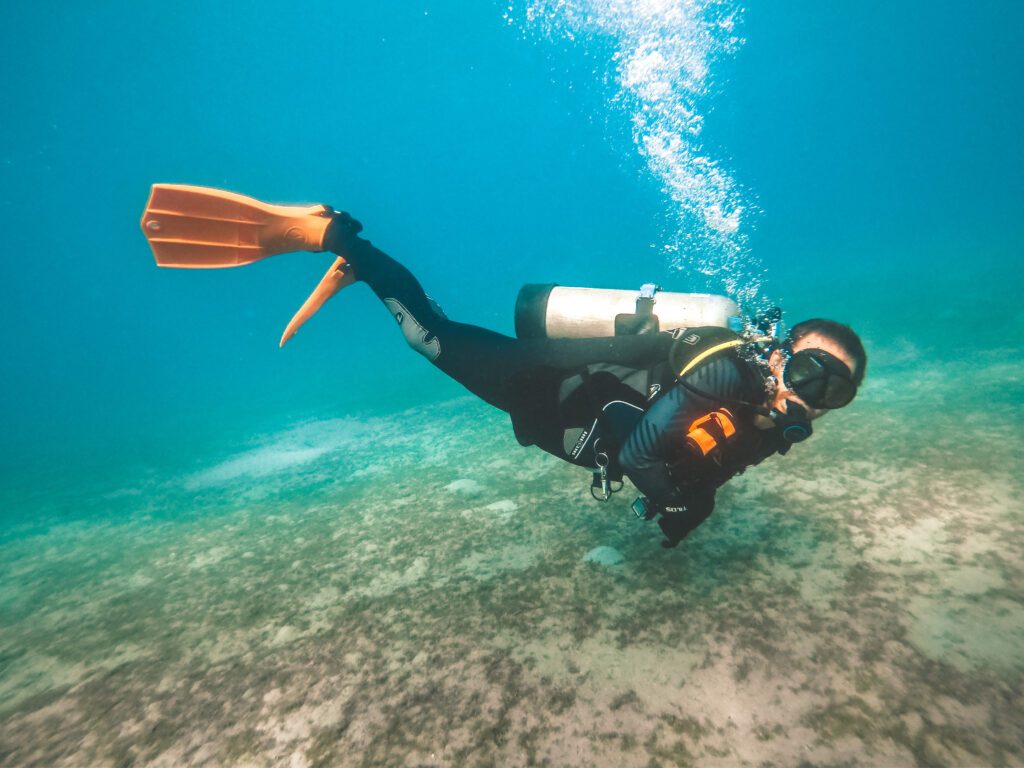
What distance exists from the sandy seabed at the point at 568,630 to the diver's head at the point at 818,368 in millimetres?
1155

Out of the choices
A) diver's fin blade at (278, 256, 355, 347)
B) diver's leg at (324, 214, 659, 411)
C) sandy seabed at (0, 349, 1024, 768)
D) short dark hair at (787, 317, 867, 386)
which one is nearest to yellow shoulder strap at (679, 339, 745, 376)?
short dark hair at (787, 317, 867, 386)

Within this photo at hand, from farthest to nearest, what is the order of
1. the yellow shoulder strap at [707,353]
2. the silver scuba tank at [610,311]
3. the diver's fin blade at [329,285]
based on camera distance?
1. the diver's fin blade at [329,285]
2. the silver scuba tank at [610,311]
3. the yellow shoulder strap at [707,353]

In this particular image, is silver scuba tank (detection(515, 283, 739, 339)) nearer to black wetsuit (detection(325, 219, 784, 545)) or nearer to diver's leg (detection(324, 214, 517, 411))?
black wetsuit (detection(325, 219, 784, 545))

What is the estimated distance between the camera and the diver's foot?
12.6 ft

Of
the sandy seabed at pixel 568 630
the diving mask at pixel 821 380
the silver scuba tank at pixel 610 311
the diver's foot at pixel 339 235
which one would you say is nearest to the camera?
the sandy seabed at pixel 568 630

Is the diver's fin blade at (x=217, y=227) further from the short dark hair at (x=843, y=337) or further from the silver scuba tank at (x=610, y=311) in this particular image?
the short dark hair at (x=843, y=337)

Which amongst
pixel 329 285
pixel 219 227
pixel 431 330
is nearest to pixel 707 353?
pixel 431 330

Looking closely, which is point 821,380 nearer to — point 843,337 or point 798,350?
point 798,350

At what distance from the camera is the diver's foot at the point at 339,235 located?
3.83m

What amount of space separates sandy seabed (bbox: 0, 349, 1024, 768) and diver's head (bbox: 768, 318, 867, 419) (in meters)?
1.16

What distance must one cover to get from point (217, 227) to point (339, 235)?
964mm

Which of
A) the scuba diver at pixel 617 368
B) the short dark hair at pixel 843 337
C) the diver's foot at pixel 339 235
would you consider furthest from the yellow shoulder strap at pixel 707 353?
the diver's foot at pixel 339 235

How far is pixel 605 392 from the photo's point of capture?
9.74 feet

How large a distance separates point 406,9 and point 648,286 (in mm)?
65732
